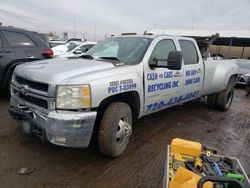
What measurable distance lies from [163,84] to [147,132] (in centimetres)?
104

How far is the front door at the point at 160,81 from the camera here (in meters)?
3.72

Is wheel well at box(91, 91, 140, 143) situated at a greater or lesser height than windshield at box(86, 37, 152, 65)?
lesser

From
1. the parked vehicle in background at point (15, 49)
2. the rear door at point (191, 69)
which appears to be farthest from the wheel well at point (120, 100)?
the parked vehicle in background at point (15, 49)

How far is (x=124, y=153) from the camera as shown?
139 inches

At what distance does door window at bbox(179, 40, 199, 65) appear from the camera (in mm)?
4781

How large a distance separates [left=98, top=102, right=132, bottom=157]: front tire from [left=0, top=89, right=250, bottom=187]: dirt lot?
0.21 m

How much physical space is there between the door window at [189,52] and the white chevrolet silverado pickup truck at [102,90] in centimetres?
9

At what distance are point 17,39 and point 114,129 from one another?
13.3 feet

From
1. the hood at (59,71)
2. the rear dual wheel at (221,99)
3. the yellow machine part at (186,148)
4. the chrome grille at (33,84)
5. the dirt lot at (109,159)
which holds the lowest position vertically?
the dirt lot at (109,159)

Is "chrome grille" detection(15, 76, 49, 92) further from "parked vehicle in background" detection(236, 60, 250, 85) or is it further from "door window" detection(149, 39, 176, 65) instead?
"parked vehicle in background" detection(236, 60, 250, 85)

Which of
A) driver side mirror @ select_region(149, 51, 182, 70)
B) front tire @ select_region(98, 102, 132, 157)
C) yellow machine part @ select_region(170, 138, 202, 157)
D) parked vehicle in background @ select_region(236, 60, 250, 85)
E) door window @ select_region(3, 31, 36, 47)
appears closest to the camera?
yellow machine part @ select_region(170, 138, 202, 157)

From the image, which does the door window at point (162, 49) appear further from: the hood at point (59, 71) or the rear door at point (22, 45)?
the rear door at point (22, 45)

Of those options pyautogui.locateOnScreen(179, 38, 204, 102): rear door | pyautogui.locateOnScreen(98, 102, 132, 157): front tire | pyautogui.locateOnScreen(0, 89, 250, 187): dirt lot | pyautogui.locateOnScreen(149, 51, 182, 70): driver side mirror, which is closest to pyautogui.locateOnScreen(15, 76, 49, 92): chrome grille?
pyautogui.locateOnScreen(98, 102, 132, 157): front tire

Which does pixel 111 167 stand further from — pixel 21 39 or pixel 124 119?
pixel 21 39
